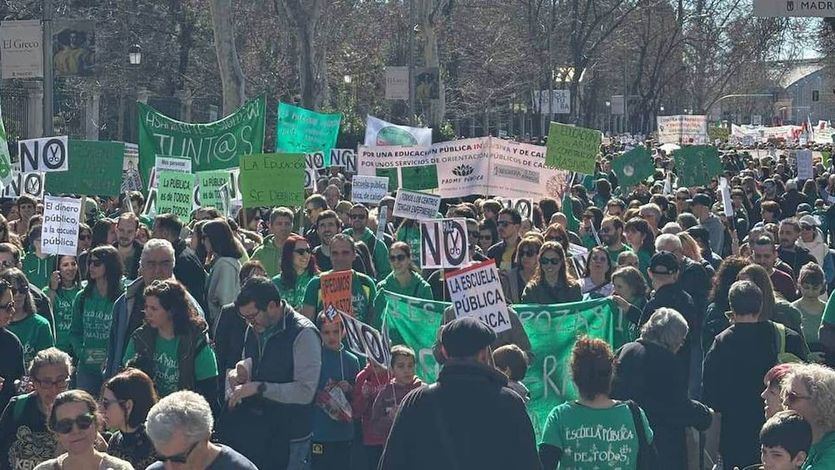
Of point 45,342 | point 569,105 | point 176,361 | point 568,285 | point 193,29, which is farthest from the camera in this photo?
point 569,105

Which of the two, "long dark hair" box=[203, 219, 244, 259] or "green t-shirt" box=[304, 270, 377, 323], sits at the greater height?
"long dark hair" box=[203, 219, 244, 259]

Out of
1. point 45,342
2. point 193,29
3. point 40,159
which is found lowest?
point 45,342

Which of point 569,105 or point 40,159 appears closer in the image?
point 40,159

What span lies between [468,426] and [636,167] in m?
15.6

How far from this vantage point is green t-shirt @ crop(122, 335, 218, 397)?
7379 mm

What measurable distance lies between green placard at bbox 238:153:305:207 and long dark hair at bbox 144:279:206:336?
271 inches

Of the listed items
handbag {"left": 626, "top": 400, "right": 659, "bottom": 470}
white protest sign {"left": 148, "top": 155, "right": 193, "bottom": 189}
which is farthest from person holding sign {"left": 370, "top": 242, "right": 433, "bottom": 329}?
white protest sign {"left": 148, "top": 155, "right": 193, "bottom": 189}

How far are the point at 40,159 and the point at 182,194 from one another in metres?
1.73

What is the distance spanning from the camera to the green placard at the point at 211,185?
1585 centimetres

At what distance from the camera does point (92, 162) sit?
16.1 metres

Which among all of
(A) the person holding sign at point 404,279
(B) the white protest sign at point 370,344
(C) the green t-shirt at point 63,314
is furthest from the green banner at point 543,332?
(C) the green t-shirt at point 63,314

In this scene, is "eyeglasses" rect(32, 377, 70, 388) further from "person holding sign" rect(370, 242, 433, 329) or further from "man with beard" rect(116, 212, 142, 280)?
"man with beard" rect(116, 212, 142, 280)

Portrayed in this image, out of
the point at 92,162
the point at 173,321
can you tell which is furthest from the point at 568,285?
the point at 92,162

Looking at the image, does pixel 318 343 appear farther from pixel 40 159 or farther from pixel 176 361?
pixel 40 159
